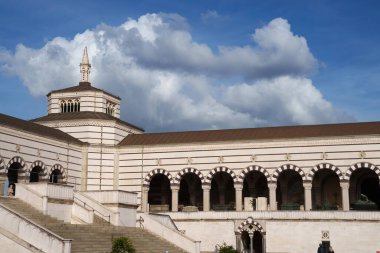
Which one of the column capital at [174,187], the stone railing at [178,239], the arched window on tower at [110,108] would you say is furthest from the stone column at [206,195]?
the arched window on tower at [110,108]

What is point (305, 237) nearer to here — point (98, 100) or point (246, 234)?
point (246, 234)

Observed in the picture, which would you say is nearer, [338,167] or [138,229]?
[138,229]

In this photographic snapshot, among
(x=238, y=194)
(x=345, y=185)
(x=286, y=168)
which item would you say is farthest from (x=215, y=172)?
(x=345, y=185)

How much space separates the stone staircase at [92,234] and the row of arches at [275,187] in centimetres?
1184

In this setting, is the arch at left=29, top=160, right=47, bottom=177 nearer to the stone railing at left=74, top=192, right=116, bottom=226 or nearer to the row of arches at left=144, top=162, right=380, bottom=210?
the row of arches at left=144, top=162, right=380, bottom=210

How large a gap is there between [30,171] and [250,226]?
14.2m

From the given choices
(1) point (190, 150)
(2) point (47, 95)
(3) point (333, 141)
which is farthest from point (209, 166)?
(2) point (47, 95)

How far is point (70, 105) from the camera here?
49.0m

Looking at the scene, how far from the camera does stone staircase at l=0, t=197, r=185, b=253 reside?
82.9 ft

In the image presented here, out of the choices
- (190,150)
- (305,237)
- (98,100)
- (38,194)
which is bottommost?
(305,237)

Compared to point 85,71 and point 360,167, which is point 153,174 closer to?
point 85,71

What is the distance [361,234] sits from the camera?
37062 mm

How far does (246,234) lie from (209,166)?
555 centimetres

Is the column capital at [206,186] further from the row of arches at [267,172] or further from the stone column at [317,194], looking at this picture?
the stone column at [317,194]
